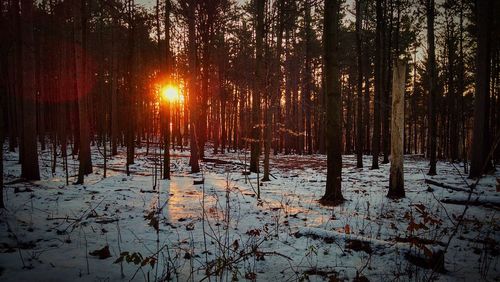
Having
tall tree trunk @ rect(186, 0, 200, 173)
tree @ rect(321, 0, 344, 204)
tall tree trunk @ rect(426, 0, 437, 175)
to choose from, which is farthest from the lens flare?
tall tree trunk @ rect(426, 0, 437, 175)


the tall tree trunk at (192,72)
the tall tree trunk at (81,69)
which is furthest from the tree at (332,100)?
the tall tree trunk at (81,69)

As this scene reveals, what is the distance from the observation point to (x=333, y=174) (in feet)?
24.3

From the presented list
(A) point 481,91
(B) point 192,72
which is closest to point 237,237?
(B) point 192,72

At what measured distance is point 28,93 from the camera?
367 inches

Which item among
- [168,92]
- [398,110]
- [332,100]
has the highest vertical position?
[168,92]

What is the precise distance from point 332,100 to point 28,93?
9751 millimetres

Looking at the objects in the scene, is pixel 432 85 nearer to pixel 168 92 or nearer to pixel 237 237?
pixel 168 92

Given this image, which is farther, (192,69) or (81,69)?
(192,69)

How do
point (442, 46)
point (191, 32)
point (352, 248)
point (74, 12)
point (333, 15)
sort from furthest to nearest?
point (442, 46)
point (191, 32)
point (74, 12)
point (333, 15)
point (352, 248)

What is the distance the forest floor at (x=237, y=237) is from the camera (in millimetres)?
3650

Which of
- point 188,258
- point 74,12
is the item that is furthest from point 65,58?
point 188,258

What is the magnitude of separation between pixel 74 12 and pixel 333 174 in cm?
1015

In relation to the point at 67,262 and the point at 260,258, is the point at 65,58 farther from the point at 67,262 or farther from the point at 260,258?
the point at 260,258

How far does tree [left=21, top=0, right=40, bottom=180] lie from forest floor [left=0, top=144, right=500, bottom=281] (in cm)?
109
